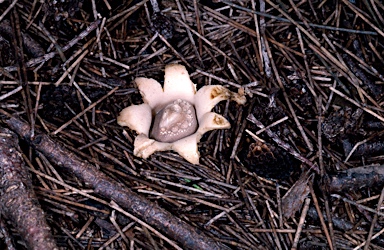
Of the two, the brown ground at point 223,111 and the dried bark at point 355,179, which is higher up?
the brown ground at point 223,111

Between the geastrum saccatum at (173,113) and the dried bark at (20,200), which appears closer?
the dried bark at (20,200)

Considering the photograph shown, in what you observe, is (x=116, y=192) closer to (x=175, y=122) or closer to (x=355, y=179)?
(x=175, y=122)

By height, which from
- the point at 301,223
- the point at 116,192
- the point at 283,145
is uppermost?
the point at 116,192

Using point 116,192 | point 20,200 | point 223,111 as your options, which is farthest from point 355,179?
point 20,200

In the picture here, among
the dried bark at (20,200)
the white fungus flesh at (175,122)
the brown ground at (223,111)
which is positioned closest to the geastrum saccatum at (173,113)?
the white fungus flesh at (175,122)

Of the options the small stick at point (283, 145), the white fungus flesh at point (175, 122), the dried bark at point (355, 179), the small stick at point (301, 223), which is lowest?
the small stick at point (301, 223)

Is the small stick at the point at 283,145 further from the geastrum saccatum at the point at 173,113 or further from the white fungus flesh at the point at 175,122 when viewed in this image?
the white fungus flesh at the point at 175,122

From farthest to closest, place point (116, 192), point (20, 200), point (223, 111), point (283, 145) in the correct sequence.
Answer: point (223, 111)
point (283, 145)
point (116, 192)
point (20, 200)
